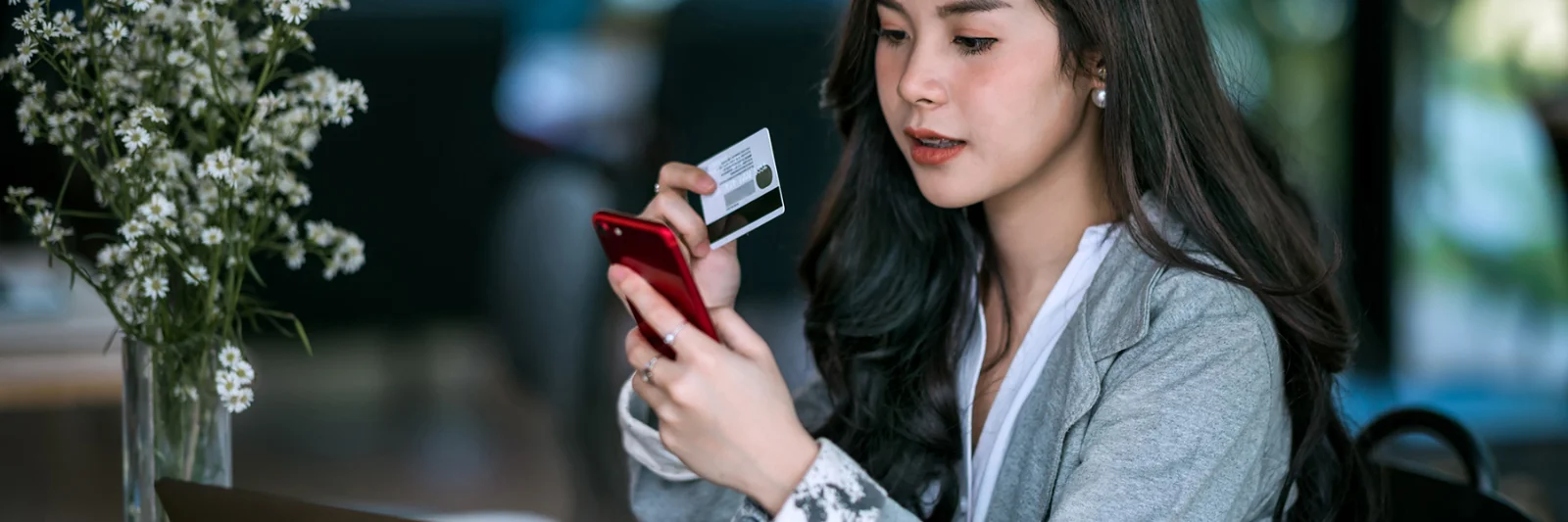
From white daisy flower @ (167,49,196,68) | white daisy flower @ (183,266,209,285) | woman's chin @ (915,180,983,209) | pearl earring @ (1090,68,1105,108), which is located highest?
white daisy flower @ (167,49,196,68)

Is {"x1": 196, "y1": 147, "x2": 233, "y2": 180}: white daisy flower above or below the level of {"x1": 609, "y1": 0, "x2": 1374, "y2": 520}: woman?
above

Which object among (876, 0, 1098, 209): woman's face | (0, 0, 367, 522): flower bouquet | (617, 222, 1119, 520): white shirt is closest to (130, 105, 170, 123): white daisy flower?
(0, 0, 367, 522): flower bouquet

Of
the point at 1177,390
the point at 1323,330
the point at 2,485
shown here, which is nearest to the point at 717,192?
the point at 1177,390

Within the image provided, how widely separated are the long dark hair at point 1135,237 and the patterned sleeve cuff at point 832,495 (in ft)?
1.22

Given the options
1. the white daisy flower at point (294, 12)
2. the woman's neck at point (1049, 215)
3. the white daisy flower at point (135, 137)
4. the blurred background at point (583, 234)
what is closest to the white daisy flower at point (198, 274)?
the white daisy flower at point (135, 137)

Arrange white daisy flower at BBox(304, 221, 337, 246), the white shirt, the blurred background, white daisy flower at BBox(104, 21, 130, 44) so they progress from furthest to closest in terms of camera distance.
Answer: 1. the blurred background
2. the white shirt
3. white daisy flower at BBox(304, 221, 337, 246)
4. white daisy flower at BBox(104, 21, 130, 44)

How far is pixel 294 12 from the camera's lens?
1.09 m

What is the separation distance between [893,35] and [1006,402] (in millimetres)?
378

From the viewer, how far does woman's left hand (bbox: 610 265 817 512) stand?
0.99m

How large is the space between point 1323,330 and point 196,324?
3.22 ft

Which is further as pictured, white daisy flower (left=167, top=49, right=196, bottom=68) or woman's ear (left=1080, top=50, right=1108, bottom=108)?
woman's ear (left=1080, top=50, right=1108, bottom=108)

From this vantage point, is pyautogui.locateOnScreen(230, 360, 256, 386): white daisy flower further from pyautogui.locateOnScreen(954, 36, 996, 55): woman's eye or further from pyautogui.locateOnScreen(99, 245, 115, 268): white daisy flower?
pyautogui.locateOnScreen(954, 36, 996, 55): woman's eye

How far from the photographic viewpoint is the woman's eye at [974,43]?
47.2 inches

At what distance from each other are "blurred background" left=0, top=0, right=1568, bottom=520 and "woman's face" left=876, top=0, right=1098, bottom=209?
28cm
